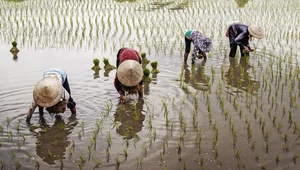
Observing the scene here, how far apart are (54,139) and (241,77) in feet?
11.2

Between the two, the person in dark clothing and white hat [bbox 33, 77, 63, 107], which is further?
the person in dark clothing

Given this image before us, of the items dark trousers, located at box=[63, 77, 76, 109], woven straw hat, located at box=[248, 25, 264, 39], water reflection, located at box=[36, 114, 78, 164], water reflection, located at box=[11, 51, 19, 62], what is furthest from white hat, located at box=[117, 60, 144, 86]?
water reflection, located at box=[11, 51, 19, 62]

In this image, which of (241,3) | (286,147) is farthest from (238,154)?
(241,3)

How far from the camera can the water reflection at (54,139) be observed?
3682 millimetres

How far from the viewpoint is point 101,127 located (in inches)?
169

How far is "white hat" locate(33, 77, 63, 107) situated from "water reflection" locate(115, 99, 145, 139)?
0.87 meters

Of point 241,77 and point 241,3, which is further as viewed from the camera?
point 241,3

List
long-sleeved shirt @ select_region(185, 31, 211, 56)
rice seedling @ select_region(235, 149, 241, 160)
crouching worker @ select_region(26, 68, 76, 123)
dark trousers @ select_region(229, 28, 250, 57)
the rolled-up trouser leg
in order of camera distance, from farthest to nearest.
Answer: the rolled-up trouser leg → dark trousers @ select_region(229, 28, 250, 57) → long-sleeved shirt @ select_region(185, 31, 211, 56) → crouching worker @ select_region(26, 68, 76, 123) → rice seedling @ select_region(235, 149, 241, 160)

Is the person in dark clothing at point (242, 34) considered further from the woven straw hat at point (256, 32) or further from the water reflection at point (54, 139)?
the water reflection at point (54, 139)

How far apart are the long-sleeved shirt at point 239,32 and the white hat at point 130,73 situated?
10.8ft

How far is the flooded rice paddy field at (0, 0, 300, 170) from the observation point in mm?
3596

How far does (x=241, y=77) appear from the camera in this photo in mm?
6152

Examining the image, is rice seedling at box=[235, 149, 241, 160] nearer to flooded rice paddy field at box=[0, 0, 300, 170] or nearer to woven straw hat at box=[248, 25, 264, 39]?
flooded rice paddy field at box=[0, 0, 300, 170]

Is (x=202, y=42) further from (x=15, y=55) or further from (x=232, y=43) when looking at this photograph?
(x=15, y=55)
